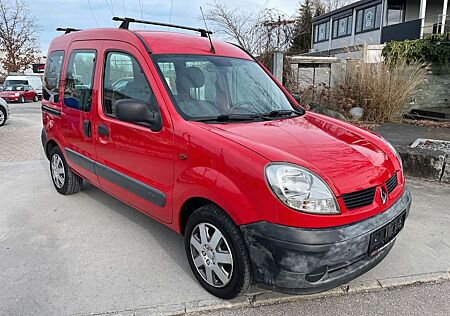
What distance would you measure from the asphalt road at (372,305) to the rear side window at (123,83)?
1.80 metres

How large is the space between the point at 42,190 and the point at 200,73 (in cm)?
346

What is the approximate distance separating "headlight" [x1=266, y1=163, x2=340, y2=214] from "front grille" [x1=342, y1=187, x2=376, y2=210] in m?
0.10

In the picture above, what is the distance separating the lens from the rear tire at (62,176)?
4883 mm

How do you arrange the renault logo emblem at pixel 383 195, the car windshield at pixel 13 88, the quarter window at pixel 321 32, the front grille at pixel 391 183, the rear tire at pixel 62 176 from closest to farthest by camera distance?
the renault logo emblem at pixel 383 195, the front grille at pixel 391 183, the rear tire at pixel 62 176, the car windshield at pixel 13 88, the quarter window at pixel 321 32

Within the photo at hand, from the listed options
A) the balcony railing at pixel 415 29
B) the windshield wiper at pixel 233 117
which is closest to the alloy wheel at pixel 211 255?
the windshield wiper at pixel 233 117

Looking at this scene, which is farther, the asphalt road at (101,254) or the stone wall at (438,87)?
the stone wall at (438,87)

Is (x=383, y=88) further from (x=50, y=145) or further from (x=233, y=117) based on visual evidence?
(x=50, y=145)

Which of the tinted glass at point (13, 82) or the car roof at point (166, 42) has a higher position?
the car roof at point (166, 42)

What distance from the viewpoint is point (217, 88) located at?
3320 millimetres

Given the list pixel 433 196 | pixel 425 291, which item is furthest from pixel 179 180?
pixel 433 196

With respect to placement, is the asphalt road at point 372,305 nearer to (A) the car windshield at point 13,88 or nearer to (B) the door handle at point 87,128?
(B) the door handle at point 87,128

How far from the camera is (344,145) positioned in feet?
8.98

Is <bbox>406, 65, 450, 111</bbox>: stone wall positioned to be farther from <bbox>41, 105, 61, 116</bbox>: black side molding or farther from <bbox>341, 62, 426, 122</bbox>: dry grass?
<bbox>41, 105, 61, 116</bbox>: black side molding

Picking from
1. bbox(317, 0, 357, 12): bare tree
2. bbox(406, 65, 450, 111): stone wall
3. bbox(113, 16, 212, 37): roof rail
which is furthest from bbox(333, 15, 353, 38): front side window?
bbox(113, 16, 212, 37): roof rail
